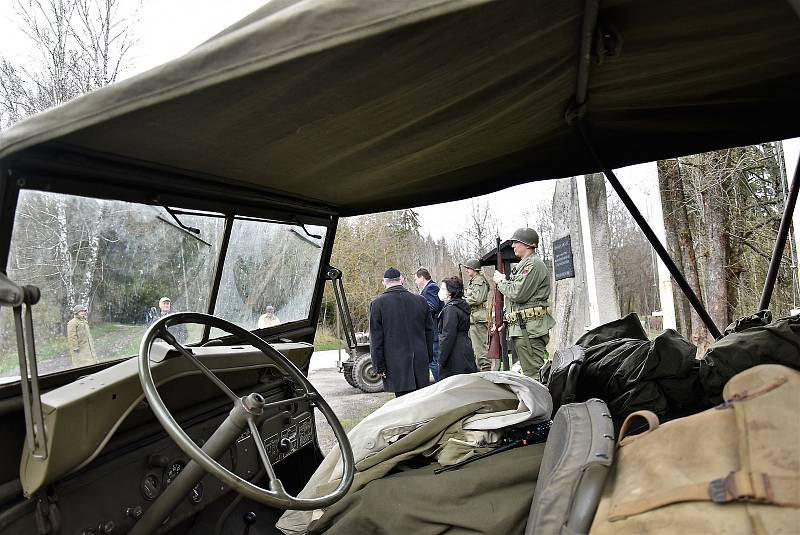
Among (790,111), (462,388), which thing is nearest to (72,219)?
(462,388)

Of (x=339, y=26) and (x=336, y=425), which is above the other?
(x=339, y=26)

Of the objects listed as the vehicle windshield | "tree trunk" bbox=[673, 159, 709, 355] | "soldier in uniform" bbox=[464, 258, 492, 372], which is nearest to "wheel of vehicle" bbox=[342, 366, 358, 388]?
"soldier in uniform" bbox=[464, 258, 492, 372]

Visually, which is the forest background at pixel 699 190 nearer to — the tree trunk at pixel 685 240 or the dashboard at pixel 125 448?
the tree trunk at pixel 685 240

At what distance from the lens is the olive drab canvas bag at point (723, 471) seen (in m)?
1.37

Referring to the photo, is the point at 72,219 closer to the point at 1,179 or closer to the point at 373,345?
the point at 1,179

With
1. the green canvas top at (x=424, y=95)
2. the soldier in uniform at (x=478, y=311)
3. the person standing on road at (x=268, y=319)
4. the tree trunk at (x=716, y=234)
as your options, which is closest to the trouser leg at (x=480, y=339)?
the soldier in uniform at (x=478, y=311)

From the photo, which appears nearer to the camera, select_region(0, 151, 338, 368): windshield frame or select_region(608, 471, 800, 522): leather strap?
select_region(608, 471, 800, 522): leather strap

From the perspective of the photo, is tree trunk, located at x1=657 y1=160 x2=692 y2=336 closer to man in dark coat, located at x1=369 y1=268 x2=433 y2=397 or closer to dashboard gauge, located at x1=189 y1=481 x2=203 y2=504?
man in dark coat, located at x1=369 y1=268 x2=433 y2=397

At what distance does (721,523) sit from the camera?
54.7 inches

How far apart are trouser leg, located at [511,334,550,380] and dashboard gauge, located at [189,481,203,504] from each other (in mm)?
5740

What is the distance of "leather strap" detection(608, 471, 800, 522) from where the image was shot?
53.1 inches

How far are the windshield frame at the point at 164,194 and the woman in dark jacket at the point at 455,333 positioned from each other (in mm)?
3911

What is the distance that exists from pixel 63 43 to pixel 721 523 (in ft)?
36.5

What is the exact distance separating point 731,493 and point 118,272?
6.40ft
